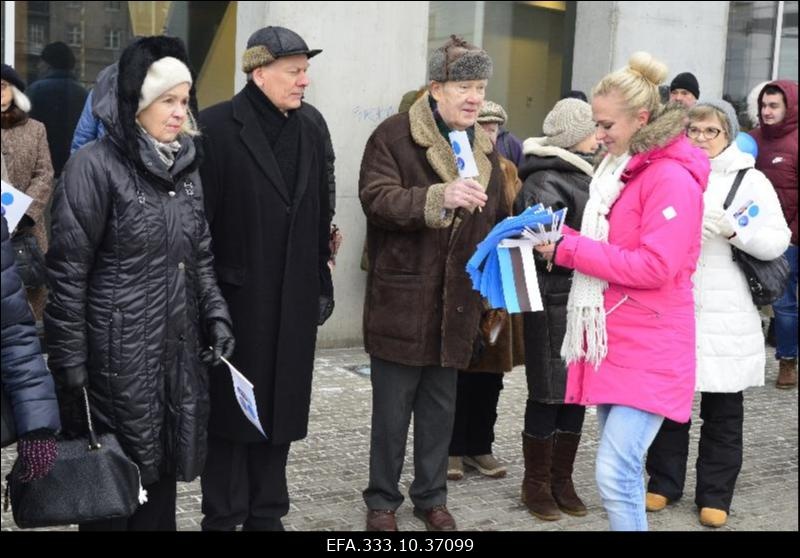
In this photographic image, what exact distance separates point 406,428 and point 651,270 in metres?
1.58

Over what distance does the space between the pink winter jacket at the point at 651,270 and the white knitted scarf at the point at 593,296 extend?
33 mm

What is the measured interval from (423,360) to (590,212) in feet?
3.48

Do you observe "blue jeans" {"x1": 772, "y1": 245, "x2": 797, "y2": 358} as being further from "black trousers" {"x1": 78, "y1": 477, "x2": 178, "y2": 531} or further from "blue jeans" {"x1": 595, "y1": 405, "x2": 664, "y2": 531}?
"black trousers" {"x1": 78, "y1": 477, "x2": 178, "y2": 531}

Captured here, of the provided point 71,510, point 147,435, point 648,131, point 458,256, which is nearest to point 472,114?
point 458,256

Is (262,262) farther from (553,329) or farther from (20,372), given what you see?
(553,329)

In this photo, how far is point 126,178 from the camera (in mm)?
3746

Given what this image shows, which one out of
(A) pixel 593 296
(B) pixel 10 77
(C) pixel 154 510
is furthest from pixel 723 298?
(B) pixel 10 77

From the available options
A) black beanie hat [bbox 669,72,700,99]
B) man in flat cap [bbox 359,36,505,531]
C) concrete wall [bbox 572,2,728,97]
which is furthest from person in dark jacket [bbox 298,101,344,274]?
concrete wall [bbox 572,2,728,97]

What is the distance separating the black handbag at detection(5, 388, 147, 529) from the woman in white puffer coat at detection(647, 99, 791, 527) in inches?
121

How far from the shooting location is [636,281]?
4035 millimetres

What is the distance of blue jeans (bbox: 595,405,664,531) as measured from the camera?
161 inches

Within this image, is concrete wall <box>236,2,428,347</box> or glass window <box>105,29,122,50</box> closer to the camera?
concrete wall <box>236,2,428,347</box>

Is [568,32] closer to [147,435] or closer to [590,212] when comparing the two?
[590,212]

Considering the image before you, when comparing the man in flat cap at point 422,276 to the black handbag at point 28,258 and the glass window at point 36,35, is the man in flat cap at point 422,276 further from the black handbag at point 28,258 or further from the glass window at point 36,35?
the glass window at point 36,35
